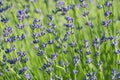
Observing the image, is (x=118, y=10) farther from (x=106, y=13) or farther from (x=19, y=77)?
(x=19, y=77)

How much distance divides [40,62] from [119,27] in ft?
3.00

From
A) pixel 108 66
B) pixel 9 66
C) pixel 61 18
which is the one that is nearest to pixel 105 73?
pixel 108 66

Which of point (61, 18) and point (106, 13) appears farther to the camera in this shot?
point (61, 18)

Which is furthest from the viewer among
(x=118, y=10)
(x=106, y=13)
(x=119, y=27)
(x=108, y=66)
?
(x=118, y=10)

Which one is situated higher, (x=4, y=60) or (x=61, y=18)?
(x=61, y=18)

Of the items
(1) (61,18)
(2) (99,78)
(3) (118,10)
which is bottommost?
(2) (99,78)

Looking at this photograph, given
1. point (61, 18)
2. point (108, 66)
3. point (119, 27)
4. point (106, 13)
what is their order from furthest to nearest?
point (61, 18) → point (119, 27) → point (108, 66) → point (106, 13)

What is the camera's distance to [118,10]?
13.8 ft

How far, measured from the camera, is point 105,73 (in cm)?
331

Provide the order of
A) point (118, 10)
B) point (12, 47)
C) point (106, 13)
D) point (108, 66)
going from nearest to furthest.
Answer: point (12, 47) → point (106, 13) → point (108, 66) → point (118, 10)

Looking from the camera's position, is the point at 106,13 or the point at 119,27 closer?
the point at 106,13

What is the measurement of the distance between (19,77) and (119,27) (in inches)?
49.1

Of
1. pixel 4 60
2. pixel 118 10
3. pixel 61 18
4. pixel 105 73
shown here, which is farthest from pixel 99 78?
pixel 61 18

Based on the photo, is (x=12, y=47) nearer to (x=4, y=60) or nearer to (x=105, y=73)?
(x=4, y=60)
